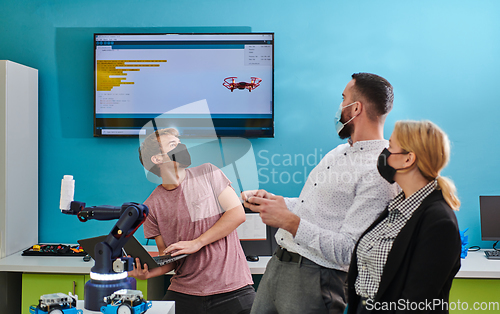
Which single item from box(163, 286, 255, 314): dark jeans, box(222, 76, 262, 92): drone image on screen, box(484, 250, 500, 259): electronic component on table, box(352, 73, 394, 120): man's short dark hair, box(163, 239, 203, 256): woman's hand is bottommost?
box(163, 286, 255, 314): dark jeans

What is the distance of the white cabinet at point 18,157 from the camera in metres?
2.35

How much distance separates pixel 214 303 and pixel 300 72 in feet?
5.48

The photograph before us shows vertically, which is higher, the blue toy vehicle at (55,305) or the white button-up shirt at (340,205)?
the white button-up shirt at (340,205)

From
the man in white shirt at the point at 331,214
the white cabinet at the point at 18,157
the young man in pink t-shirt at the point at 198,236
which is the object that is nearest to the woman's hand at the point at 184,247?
the young man in pink t-shirt at the point at 198,236

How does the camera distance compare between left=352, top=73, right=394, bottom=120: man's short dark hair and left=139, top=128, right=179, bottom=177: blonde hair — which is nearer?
left=352, top=73, right=394, bottom=120: man's short dark hair

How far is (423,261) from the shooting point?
1.07 meters

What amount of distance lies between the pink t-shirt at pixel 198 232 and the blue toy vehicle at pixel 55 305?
63 centimetres

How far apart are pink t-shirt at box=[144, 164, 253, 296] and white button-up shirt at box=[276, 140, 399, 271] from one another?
0.39 m

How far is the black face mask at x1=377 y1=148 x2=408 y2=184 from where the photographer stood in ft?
4.04

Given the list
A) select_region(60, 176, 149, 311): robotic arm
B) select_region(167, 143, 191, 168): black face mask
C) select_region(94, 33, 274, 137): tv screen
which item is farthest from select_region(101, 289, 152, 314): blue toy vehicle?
select_region(94, 33, 274, 137): tv screen

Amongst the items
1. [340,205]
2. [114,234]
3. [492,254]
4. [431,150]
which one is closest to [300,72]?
[340,205]

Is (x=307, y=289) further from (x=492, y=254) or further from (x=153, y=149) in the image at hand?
(x=492, y=254)

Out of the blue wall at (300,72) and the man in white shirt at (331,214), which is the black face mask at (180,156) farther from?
the blue wall at (300,72)

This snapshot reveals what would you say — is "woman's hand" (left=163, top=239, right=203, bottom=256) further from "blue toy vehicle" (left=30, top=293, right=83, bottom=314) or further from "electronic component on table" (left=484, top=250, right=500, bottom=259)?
"electronic component on table" (left=484, top=250, right=500, bottom=259)
